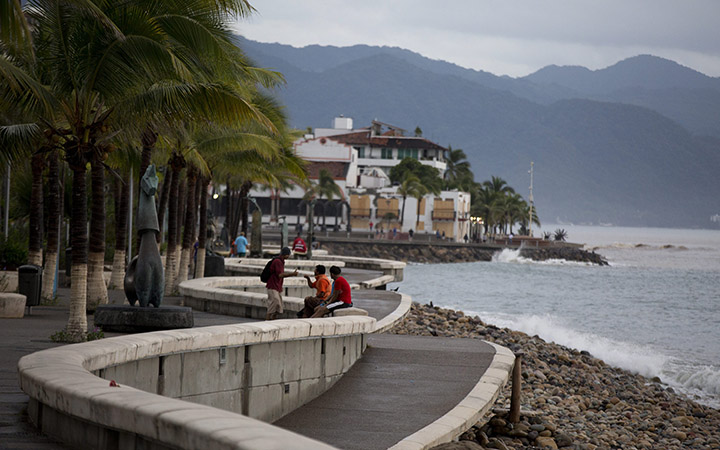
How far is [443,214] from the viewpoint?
112 m

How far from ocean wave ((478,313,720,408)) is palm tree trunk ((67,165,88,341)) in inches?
618

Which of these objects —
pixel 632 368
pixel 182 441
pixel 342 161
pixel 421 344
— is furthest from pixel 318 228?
pixel 182 441

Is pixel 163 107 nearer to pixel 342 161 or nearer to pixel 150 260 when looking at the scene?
pixel 150 260

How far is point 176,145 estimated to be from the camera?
2339 centimetres

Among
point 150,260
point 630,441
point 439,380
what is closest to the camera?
point 439,380

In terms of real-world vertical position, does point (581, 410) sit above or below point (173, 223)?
below

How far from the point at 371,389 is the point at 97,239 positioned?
5.92 metres

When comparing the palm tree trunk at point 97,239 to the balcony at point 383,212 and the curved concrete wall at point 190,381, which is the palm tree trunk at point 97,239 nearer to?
the curved concrete wall at point 190,381

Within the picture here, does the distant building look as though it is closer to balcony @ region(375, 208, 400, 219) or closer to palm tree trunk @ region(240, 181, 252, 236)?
balcony @ region(375, 208, 400, 219)

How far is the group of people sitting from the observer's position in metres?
15.7

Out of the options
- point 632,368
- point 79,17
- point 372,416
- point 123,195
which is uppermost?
point 79,17

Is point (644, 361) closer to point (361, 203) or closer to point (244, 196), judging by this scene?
point (244, 196)

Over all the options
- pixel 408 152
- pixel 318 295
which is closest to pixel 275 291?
pixel 318 295

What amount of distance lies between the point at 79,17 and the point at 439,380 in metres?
7.44
